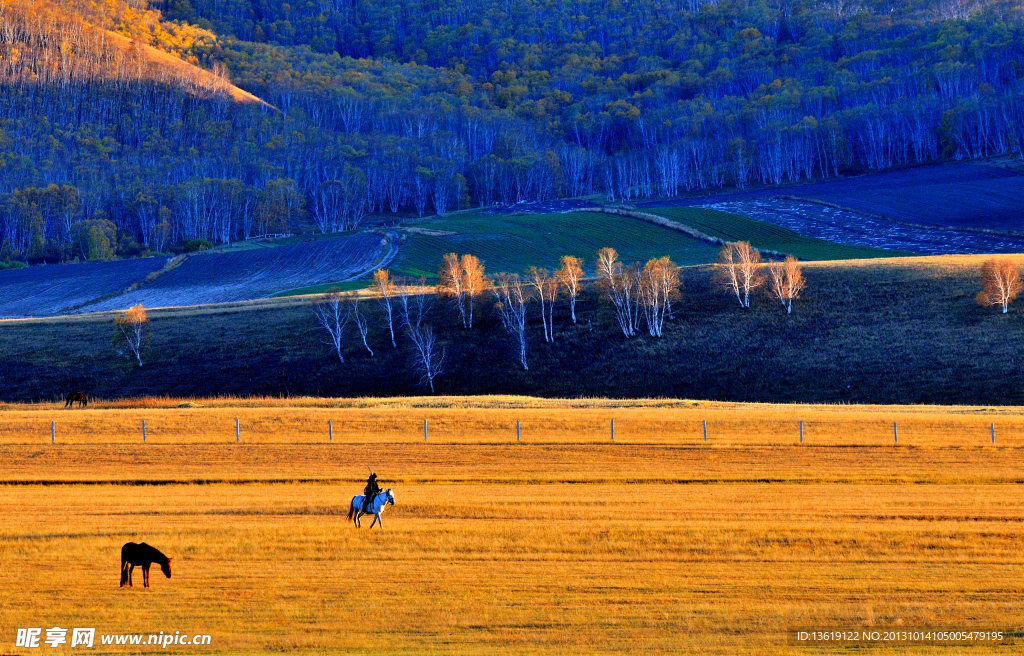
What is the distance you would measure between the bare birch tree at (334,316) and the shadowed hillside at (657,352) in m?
1.05

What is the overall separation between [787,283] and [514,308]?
22.4 meters

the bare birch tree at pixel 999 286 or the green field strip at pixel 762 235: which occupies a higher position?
the green field strip at pixel 762 235

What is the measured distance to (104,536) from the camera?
22109mm

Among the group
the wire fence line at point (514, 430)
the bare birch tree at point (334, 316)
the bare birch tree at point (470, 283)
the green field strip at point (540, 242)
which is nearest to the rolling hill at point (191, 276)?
the green field strip at point (540, 242)

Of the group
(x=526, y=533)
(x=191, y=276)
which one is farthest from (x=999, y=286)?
(x=191, y=276)

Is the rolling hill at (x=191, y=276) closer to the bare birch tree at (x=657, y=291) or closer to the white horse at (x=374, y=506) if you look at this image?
the bare birch tree at (x=657, y=291)

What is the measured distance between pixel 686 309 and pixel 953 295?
20.4 metres

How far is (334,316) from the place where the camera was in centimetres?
7662

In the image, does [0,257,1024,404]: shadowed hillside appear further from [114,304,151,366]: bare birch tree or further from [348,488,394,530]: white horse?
[348,488,394,530]: white horse

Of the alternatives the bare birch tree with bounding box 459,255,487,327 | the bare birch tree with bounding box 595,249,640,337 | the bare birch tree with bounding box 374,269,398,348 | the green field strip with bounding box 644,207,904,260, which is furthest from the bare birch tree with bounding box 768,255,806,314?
the bare birch tree with bounding box 374,269,398,348

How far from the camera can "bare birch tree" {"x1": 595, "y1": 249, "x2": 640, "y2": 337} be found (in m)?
73.0

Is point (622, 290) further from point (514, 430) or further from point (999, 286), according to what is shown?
point (514, 430)

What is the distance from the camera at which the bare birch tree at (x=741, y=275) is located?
7475cm

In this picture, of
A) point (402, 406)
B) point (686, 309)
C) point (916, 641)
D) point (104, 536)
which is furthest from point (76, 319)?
point (916, 641)
